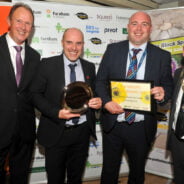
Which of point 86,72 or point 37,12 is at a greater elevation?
point 37,12

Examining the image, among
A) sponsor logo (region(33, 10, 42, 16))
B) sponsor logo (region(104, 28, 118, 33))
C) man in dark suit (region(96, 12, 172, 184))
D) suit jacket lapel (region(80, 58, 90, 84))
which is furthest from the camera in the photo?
sponsor logo (region(104, 28, 118, 33))

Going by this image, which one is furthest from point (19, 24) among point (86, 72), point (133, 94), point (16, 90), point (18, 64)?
point (133, 94)

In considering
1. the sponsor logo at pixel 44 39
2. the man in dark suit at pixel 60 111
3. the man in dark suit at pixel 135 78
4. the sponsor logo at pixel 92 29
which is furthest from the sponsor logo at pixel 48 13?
the man in dark suit at pixel 135 78

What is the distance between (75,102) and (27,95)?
1.87 ft

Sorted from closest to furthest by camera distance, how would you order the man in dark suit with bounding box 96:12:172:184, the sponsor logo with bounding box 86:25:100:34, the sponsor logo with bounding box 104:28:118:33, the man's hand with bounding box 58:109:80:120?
Result: the man's hand with bounding box 58:109:80:120 < the man in dark suit with bounding box 96:12:172:184 < the sponsor logo with bounding box 86:25:100:34 < the sponsor logo with bounding box 104:28:118:33

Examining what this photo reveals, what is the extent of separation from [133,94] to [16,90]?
1261mm

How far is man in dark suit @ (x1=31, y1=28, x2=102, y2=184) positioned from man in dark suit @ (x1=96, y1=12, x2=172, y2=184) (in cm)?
21

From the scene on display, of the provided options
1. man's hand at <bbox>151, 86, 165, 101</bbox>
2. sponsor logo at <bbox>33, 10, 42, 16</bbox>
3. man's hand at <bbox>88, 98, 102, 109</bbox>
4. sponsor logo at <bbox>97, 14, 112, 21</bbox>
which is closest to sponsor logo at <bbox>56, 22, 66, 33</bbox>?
sponsor logo at <bbox>33, 10, 42, 16</bbox>

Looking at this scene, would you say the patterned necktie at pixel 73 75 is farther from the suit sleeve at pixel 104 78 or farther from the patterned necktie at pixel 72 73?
the suit sleeve at pixel 104 78

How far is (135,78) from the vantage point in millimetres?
2398

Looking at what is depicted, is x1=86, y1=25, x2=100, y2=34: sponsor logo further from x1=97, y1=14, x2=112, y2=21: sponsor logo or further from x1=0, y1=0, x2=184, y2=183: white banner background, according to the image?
x1=97, y1=14, x2=112, y2=21: sponsor logo

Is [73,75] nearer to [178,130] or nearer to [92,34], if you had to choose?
[178,130]

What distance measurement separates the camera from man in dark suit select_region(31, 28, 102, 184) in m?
2.33

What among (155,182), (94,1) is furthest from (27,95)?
(94,1)
